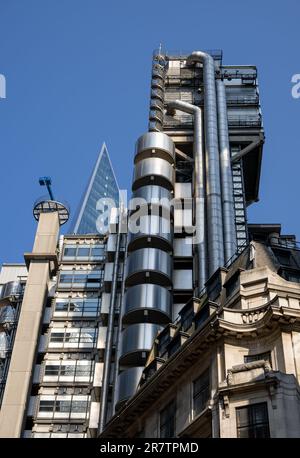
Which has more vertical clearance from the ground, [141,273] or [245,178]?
[245,178]

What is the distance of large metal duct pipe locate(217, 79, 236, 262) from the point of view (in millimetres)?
70956

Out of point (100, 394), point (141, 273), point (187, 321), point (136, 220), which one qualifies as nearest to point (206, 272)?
point (141, 273)

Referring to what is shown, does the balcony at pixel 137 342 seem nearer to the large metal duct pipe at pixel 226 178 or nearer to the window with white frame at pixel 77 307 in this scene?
the large metal duct pipe at pixel 226 178

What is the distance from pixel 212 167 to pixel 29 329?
27865 mm

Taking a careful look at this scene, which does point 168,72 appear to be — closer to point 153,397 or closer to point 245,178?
point 245,178

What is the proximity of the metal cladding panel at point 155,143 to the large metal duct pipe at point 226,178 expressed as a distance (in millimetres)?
6204

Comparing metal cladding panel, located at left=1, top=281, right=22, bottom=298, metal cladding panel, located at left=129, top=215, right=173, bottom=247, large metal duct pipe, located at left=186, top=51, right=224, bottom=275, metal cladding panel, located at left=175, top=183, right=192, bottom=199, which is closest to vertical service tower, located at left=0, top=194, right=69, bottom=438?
metal cladding panel, located at left=1, top=281, right=22, bottom=298

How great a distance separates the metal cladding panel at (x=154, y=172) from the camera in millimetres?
78438

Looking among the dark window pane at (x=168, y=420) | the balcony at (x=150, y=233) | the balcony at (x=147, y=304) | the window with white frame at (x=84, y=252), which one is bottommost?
the dark window pane at (x=168, y=420)

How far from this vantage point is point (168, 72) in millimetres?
97688

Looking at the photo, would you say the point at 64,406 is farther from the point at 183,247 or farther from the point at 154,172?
the point at 154,172

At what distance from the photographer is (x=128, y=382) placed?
2319 inches

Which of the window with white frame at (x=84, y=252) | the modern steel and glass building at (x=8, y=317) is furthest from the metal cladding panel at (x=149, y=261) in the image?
the modern steel and glass building at (x=8, y=317)
